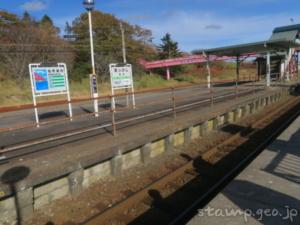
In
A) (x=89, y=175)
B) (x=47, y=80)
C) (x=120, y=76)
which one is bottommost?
(x=89, y=175)

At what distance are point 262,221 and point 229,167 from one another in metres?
4.19

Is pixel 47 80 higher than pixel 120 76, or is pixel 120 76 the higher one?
pixel 47 80

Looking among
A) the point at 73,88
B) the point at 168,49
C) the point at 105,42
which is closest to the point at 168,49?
the point at 168,49

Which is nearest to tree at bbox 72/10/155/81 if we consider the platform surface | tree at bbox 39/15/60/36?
tree at bbox 39/15/60/36

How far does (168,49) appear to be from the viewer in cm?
6078

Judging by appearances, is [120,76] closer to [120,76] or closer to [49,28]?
[120,76]

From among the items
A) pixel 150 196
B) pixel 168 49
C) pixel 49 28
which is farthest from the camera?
pixel 168 49

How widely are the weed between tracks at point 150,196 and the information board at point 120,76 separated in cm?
493

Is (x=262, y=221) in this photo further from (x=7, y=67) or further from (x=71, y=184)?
(x=7, y=67)

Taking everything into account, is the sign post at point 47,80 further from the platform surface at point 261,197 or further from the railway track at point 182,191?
the platform surface at point 261,197

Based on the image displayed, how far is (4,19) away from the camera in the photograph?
36844mm

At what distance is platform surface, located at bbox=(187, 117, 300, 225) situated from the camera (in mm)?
4043

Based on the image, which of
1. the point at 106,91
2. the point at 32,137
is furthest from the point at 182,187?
the point at 106,91

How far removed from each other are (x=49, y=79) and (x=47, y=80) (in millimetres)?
83
